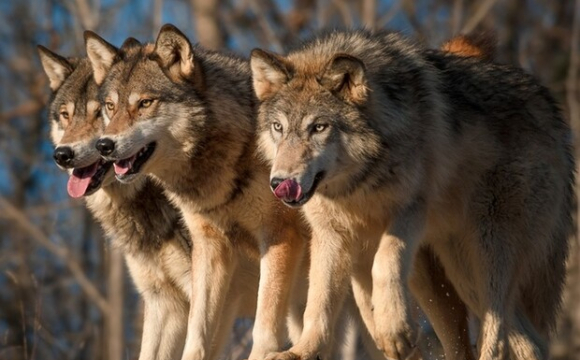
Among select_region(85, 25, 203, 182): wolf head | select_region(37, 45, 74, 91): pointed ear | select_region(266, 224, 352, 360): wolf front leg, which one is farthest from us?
select_region(37, 45, 74, 91): pointed ear

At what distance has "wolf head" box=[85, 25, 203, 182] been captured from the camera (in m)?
7.37

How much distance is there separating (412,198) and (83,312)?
1567 cm

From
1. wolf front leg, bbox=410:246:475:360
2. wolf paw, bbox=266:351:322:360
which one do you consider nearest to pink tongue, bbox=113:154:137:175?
wolf paw, bbox=266:351:322:360

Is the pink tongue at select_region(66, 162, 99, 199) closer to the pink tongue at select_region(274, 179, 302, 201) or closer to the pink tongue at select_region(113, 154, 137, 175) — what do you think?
the pink tongue at select_region(113, 154, 137, 175)

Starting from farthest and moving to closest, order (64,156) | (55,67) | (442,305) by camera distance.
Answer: (55,67)
(442,305)
(64,156)

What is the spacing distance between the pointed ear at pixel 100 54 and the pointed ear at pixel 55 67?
551 mm

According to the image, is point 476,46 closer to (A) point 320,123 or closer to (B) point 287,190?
(A) point 320,123

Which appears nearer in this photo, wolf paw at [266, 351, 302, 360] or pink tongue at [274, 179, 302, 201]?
pink tongue at [274, 179, 302, 201]

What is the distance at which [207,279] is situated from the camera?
7.71 m

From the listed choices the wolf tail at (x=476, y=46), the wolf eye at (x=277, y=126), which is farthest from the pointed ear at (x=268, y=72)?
the wolf tail at (x=476, y=46)

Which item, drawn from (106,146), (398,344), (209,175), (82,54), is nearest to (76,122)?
(106,146)

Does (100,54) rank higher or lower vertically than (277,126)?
higher

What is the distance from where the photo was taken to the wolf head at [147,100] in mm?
7371

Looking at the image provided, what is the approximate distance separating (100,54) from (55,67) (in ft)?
2.57
